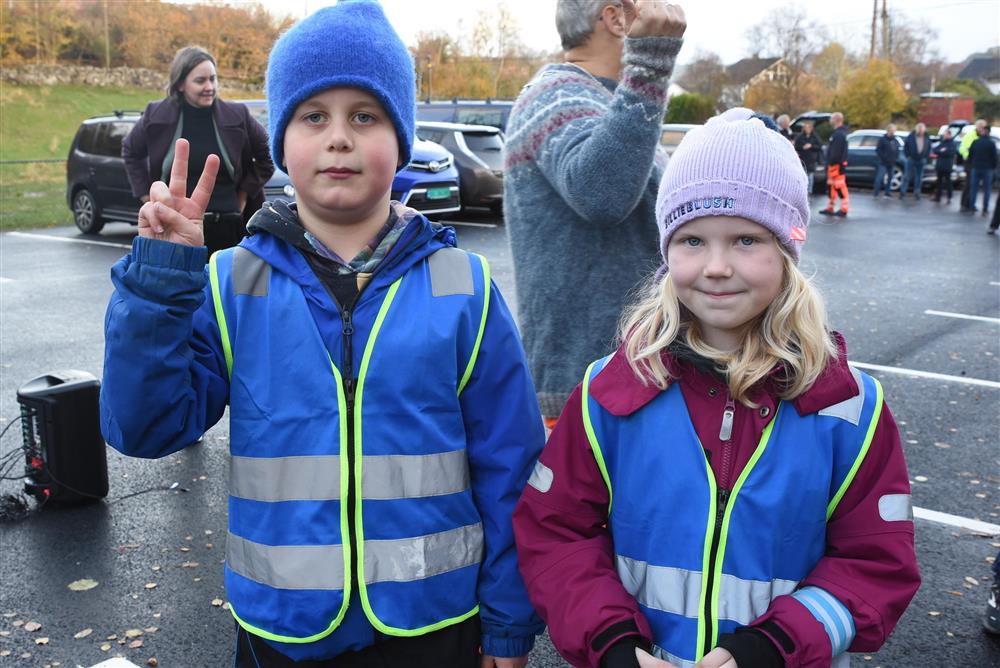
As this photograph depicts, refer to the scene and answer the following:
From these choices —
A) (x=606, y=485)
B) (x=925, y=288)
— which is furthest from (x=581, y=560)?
(x=925, y=288)

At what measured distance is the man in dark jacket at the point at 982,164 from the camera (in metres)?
19.4

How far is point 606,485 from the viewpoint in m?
1.91

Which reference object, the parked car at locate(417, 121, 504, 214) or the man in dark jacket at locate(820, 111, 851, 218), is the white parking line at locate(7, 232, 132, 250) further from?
the man in dark jacket at locate(820, 111, 851, 218)

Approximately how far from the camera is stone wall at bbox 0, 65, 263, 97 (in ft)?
151

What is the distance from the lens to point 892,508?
1781mm

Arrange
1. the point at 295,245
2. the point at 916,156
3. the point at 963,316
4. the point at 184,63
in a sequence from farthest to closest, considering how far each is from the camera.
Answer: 1. the point at 916,156
2. the point at 963,316
3. the point at 184,63
4. the point at 295,245

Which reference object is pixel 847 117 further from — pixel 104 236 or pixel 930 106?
pixel 104 236

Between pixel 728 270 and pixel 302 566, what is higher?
pixel 728 270

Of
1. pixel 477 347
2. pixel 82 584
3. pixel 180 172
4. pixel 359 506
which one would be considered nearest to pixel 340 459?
pixel 359 506

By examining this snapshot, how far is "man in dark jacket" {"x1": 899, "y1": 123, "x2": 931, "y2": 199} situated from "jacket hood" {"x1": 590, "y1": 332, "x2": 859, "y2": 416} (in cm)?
2363

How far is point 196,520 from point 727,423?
337 cm

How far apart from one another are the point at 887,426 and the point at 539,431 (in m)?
0.69

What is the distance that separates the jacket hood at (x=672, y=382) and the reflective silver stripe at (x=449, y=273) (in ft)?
1.08

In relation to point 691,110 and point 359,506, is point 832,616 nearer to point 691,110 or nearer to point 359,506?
point 359,506
